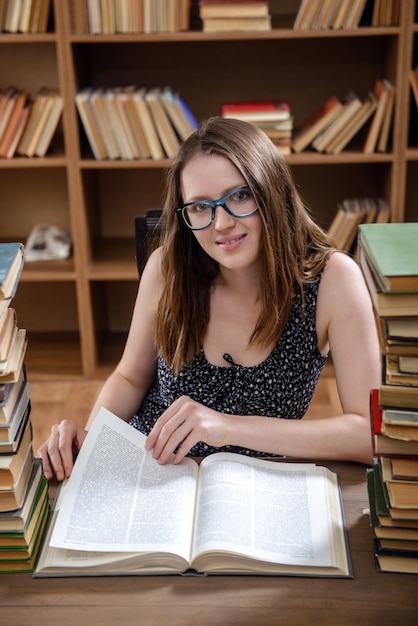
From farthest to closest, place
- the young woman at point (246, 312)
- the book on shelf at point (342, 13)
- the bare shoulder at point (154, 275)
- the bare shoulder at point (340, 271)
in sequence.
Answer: the book on shelf at point (342, 13) → the bare shoulder at point (154, 275) → the bare shoulder at point (340, 271) → the young woman at point (246, 312)

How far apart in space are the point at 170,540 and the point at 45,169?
258cm

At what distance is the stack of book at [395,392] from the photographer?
0.88 meters

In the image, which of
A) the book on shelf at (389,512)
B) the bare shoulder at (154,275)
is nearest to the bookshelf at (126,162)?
the bare shoulder at (154,275)

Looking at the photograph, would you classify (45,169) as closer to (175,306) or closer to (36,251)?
(36,251)

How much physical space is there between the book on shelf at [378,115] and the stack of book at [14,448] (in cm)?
213

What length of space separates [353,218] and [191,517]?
2094 millimetres

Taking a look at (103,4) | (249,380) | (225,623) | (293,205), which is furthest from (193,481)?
(103,4)

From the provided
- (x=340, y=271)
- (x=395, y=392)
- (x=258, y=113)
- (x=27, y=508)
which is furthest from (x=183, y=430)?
(x=258, y=113)

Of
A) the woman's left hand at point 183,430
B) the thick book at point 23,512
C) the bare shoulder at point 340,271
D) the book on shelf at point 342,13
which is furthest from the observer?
the book on shelf at point 342,13

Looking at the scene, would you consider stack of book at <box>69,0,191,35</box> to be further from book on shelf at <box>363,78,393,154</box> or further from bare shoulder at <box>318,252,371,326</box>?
bare shoulder at <box>318,252,371,326</box>

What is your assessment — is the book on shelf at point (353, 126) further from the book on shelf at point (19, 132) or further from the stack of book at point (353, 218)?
the book on shelf at point (19, 132)

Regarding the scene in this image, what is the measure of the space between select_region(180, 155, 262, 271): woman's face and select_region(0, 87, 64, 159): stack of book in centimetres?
164

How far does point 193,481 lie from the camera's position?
1.13m

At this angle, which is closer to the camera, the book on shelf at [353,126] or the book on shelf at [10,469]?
the book on shelf at [10,469]
